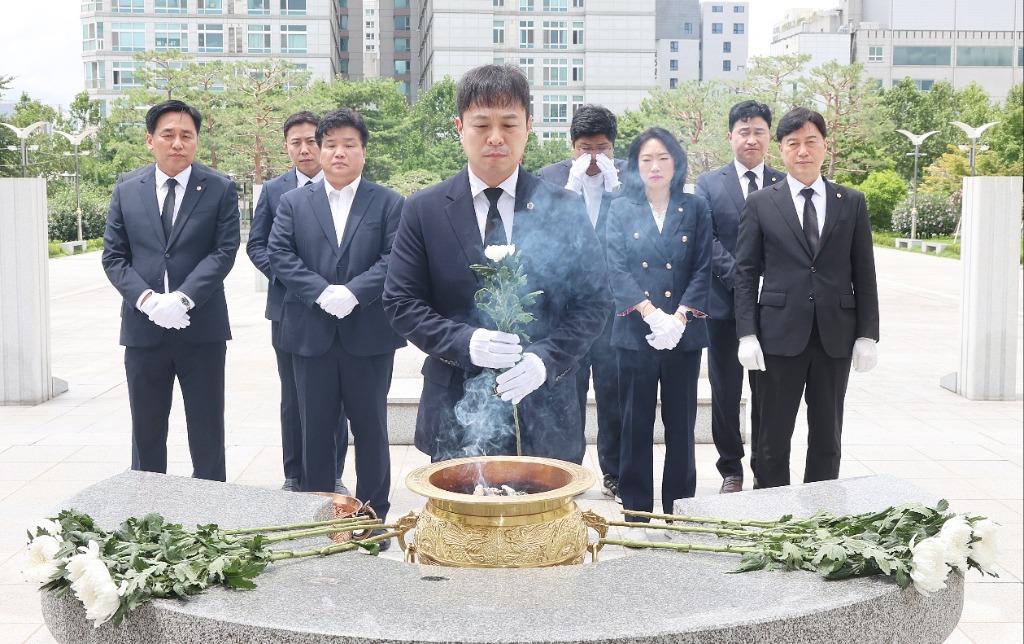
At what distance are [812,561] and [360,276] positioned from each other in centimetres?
250

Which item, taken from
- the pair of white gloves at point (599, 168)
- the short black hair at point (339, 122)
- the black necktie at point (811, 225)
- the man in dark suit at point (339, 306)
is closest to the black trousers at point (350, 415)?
the man in dark suit at point (339, 306)

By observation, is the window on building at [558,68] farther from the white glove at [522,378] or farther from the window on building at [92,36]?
the white glove at [522,378]

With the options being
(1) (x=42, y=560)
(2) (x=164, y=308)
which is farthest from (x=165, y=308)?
(1) (x=42, y=560)

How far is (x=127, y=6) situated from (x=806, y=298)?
193 ft

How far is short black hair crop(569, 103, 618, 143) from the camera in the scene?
191 inches

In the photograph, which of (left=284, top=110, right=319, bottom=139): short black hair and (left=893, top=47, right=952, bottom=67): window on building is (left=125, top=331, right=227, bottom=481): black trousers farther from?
(left=893, top=47, right=952, bottom=67): window on building

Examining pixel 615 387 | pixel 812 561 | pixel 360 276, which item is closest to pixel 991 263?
pixel 615 387

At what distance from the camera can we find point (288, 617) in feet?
6.51

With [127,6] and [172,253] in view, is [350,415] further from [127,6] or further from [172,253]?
[127,6]

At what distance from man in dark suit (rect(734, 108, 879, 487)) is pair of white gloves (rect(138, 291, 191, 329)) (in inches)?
95.3

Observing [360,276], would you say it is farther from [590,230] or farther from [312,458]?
[590,230]

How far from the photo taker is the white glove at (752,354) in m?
4.04

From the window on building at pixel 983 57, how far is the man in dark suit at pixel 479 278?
229 ft

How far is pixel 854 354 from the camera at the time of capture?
4078 millimetres
